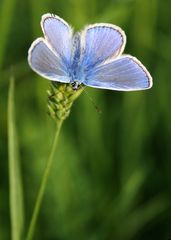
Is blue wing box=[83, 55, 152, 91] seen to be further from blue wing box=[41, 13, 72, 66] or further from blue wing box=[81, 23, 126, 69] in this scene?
blue wing box=[41, 13, 72, 66]

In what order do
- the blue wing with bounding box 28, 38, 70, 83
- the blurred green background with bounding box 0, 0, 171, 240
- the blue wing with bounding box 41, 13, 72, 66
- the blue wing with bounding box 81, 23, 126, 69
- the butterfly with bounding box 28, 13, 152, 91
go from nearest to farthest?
the blue wing with bounding box 28, 38, 70, 83, the butterfly with bounding box 28, 13, 152, 91, the blue wing with bounding box 41, 13, 72, 66, the blue wing with bounding box 81, 23, 126, 69, the blurred green background with bounding box 0, 0, 171, 240

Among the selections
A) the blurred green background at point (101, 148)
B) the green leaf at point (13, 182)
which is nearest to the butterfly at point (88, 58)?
the green leaf at point (13, 182)

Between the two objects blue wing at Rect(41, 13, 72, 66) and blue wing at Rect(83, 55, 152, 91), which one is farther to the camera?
blue wing at Rect(41, 13, 72, 66)

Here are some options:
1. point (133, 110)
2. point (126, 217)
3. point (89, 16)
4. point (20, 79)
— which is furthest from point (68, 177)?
point (89, 16)

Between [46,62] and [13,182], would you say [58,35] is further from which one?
[13,182]

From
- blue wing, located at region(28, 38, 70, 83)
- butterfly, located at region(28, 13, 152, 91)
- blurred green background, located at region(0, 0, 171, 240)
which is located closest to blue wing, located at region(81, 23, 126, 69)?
butterfly, located at region(28, 13, 152, 91)

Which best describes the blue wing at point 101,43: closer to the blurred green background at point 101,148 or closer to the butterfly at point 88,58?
the butterfly at point 88,58
